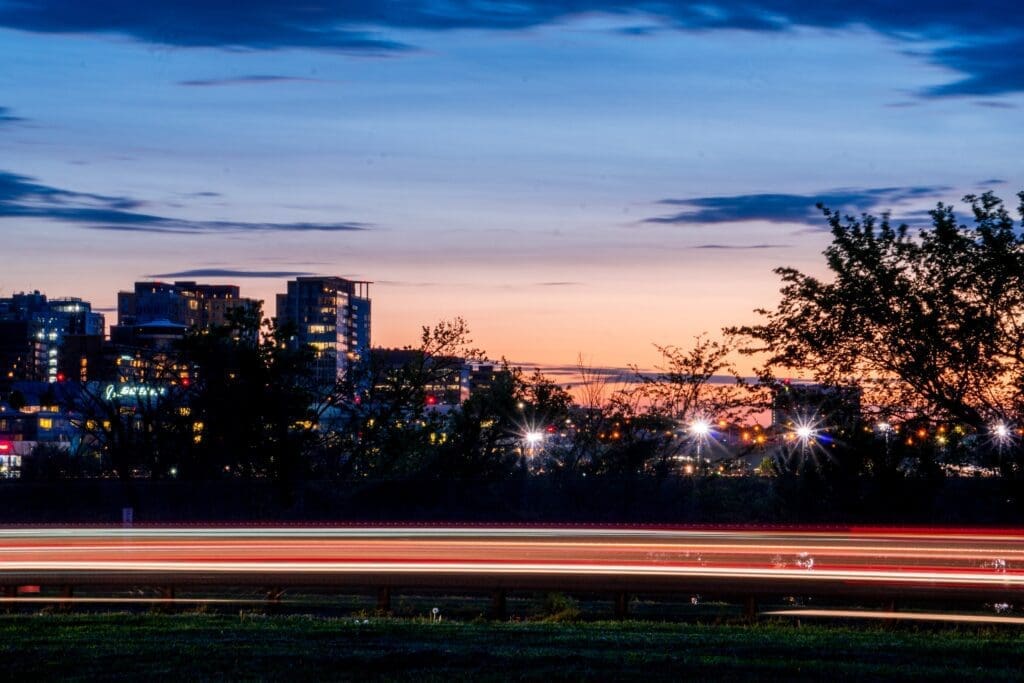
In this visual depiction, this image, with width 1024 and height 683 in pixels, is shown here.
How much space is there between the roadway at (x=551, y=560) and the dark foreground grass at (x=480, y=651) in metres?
1.56

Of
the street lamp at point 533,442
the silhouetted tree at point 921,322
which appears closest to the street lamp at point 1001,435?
the silhouetted tree at point 921,322

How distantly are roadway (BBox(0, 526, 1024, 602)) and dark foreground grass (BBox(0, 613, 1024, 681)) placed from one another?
5.13 ft

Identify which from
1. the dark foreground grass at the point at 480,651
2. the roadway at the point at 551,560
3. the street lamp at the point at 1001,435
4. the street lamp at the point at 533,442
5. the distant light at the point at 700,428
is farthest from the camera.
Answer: the street lamp at the point at 533,442

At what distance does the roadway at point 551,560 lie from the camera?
16.9 m

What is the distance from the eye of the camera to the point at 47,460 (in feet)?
135

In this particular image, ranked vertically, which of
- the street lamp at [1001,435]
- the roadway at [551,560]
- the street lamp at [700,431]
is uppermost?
the street lamp at [700,431]

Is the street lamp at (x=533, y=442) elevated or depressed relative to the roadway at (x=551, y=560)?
elevated

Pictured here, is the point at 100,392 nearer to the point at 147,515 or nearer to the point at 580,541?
the point at 147,515

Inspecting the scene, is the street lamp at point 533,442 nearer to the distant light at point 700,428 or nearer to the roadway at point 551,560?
the distant light at point 700,428

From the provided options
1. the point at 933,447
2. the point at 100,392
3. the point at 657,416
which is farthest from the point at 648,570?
the point at 100,392

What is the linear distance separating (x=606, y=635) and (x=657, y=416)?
77.8 ft

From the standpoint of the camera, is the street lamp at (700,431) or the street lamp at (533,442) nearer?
the street lamp at (700,431)

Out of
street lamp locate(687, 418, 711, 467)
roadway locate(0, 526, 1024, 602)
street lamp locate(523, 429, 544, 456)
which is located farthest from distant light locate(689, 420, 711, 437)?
roadway locate(0, 526, 1024, 602)

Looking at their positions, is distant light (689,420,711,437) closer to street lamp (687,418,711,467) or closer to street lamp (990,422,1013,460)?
street lamp (687,418,711,467)
